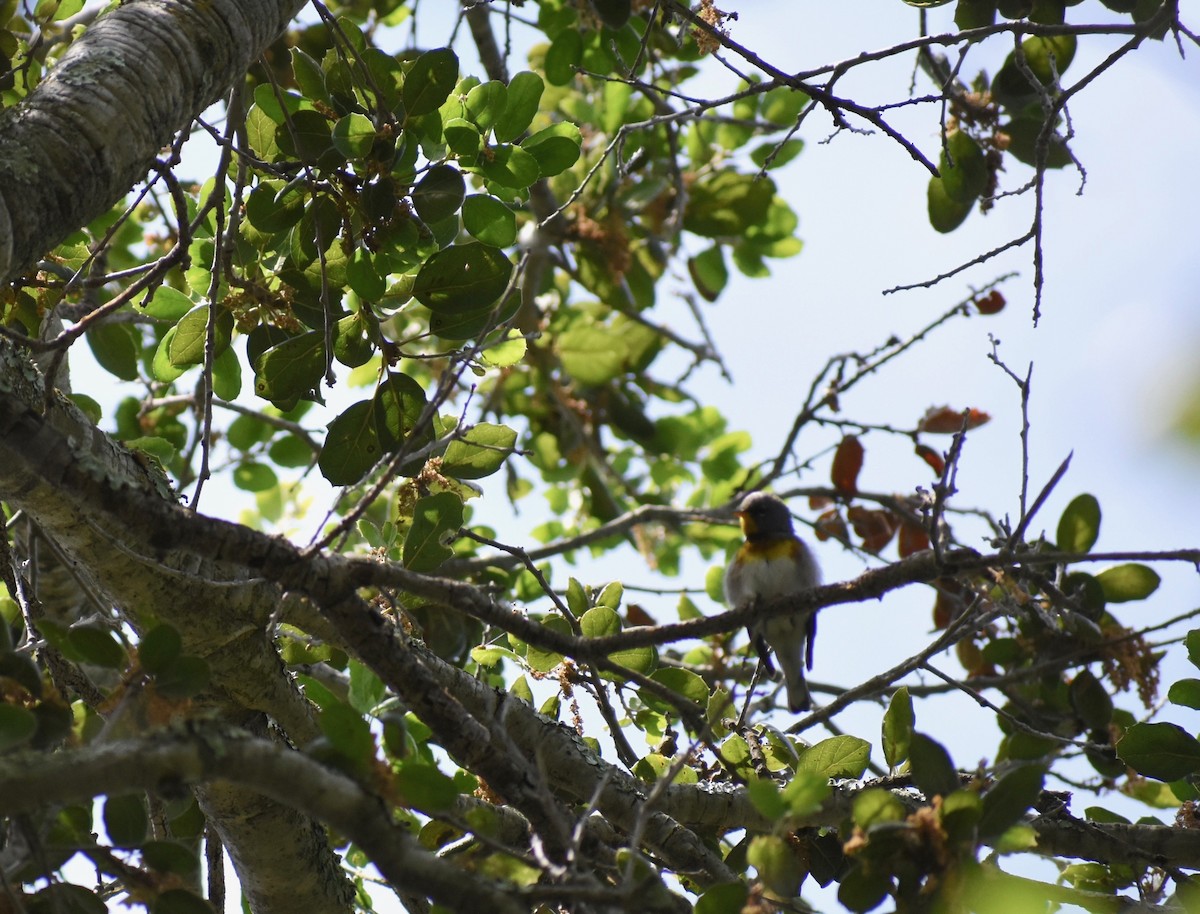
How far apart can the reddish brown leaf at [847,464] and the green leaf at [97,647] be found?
3420mm

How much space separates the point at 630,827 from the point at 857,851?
0.72 metres

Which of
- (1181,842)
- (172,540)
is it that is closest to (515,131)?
(172,540)

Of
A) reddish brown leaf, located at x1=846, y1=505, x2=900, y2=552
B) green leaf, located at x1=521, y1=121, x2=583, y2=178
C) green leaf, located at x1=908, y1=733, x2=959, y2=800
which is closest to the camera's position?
green leaf, located at x1=908, y1=733, x2=959, y2=800

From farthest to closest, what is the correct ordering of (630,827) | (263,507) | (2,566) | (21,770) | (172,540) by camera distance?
(263,507), (2,566), (630,827), (172,540), (21,770)

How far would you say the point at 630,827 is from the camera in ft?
7.86

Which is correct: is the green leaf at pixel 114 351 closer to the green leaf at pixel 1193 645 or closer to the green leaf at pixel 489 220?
the green leaf at pixel 489 220

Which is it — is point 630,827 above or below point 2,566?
below

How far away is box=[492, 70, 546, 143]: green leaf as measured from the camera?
2.49 meters

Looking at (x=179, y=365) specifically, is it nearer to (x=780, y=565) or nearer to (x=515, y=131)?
(x=515, y=131)

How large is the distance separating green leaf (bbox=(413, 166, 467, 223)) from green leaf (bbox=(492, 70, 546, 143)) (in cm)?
20

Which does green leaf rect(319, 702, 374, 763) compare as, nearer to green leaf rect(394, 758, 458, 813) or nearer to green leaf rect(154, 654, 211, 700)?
green leaf rect(394, 758, 458, 813)

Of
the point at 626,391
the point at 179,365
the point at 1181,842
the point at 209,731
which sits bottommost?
the point at 209,731

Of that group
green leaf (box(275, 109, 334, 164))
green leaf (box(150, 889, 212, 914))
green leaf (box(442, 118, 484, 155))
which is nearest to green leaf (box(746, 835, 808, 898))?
green leaf (box(150, 889, 212, 914))

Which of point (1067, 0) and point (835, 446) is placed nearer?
point (1067, 0)
